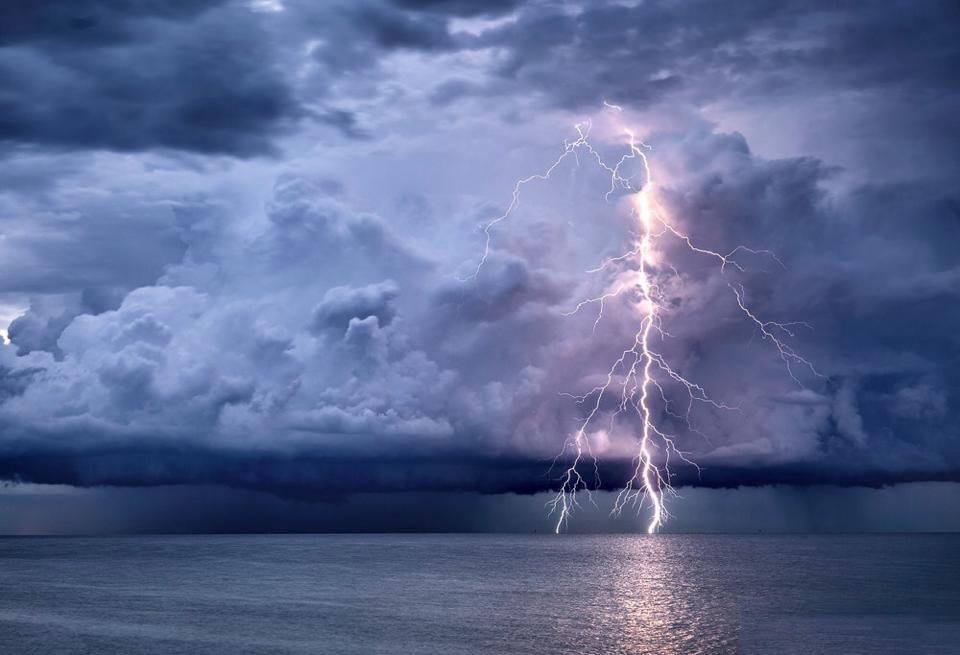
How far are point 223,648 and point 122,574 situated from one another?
93.8 m

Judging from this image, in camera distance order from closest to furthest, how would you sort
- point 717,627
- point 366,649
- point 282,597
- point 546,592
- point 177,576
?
1. point 366,649
2. point 717,627
3. point 282,597
4. point 546,592
5. point 177,576

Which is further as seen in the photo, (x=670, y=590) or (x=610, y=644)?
(x=670, y=590)

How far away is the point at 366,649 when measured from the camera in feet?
205

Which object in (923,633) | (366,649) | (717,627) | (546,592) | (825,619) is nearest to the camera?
(366,649)

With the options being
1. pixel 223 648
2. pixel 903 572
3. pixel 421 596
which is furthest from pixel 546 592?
pixel 903 572

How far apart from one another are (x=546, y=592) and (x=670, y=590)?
15.8m

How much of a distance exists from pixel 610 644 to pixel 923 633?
23.7m

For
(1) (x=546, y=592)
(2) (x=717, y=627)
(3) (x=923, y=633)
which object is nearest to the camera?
(3) (x=923, y=633)

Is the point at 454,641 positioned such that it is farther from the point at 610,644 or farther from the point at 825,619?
the point at 825,619

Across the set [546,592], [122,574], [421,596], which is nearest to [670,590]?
[546,592]

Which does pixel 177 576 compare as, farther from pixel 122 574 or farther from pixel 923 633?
pixel 923 633

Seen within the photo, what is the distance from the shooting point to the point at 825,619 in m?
80.1

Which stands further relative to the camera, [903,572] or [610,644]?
[903,572]

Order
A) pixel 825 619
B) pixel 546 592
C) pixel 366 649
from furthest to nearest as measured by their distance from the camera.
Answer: pixel 546 592 < pixel 825 619 < pixel 366 649
